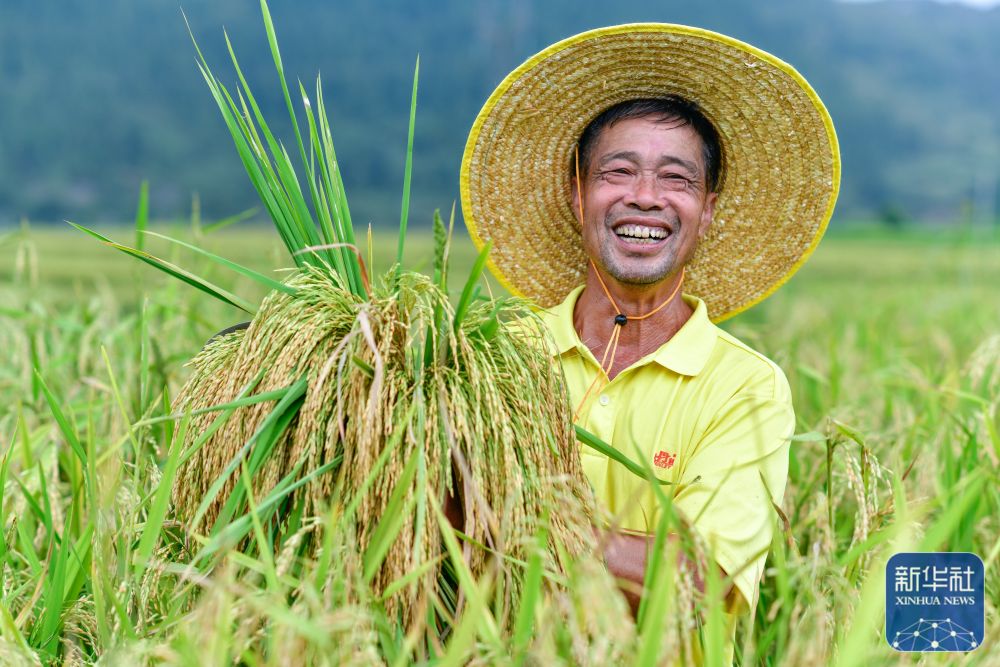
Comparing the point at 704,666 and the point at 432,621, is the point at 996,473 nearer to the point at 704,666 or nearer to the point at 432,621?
the point at 704,666

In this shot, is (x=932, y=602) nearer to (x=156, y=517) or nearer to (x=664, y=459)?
(x=664, y=459)

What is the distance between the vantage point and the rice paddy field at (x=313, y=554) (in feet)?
3.92

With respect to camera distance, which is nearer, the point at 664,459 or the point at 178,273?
the point at 178,273

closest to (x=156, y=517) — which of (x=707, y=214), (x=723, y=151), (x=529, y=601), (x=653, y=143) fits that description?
(x=529, y=601)

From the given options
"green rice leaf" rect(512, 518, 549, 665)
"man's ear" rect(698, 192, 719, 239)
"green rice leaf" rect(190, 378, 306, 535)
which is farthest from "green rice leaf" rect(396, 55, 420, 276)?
"man's ear" rect(698, 192, 719, 239)

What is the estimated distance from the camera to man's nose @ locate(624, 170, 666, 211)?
1988 millimetres

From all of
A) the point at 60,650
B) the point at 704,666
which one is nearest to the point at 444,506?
the point at 704,666

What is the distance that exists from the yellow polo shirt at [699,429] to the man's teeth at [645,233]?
21 cm

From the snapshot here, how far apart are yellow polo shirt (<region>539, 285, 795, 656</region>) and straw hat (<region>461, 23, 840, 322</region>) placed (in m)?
0.38

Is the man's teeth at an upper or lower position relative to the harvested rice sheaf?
upper

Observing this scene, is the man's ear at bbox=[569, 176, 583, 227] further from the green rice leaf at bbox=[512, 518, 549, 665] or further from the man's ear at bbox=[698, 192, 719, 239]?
the green rice leaf at bbox=[512, 518, 549, 665]

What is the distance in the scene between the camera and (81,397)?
3113mm

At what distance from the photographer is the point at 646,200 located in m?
1.99

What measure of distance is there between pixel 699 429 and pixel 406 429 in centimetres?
75
